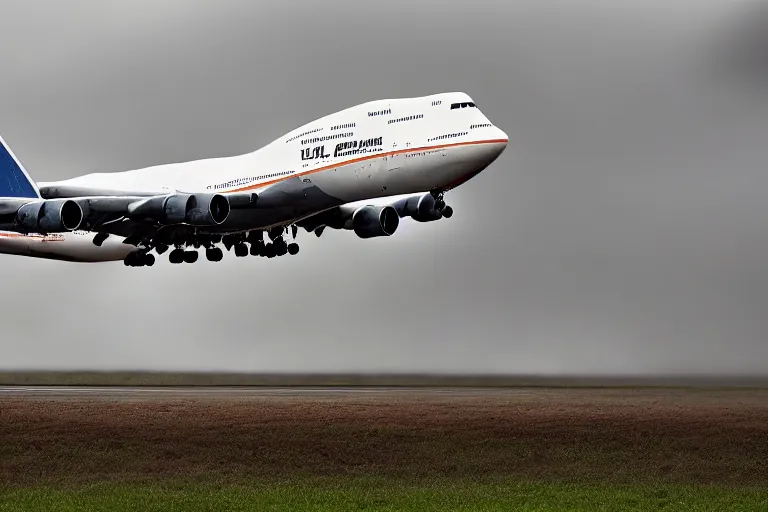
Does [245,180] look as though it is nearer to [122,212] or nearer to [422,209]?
[122,212]

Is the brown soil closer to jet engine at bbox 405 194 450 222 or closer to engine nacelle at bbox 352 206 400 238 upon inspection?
engine nacelle at bbox 352 206 400 238

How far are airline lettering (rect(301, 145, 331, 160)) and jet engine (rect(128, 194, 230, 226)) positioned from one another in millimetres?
5381

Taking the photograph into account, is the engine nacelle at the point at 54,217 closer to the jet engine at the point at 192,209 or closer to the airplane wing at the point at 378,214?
the jet engine at the point at 192,209

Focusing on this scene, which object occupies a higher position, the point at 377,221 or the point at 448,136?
the point at 448,136

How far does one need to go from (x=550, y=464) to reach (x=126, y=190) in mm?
37203

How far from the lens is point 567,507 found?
4275cm

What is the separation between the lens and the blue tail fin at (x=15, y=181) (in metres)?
76.1

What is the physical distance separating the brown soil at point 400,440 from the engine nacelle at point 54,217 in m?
10.7

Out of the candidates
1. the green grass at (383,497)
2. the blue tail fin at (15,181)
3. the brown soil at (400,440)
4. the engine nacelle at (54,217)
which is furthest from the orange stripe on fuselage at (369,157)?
the green grass at (383,497)

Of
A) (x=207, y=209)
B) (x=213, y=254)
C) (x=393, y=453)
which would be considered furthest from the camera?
(x=213, y=254)

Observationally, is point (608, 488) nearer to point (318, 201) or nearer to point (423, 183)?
point (423, 183)

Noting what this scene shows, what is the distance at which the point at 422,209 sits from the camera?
241ft

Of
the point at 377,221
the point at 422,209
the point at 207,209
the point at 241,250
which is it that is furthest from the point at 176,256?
the point at 422,209

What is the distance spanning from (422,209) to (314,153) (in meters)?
9.12
